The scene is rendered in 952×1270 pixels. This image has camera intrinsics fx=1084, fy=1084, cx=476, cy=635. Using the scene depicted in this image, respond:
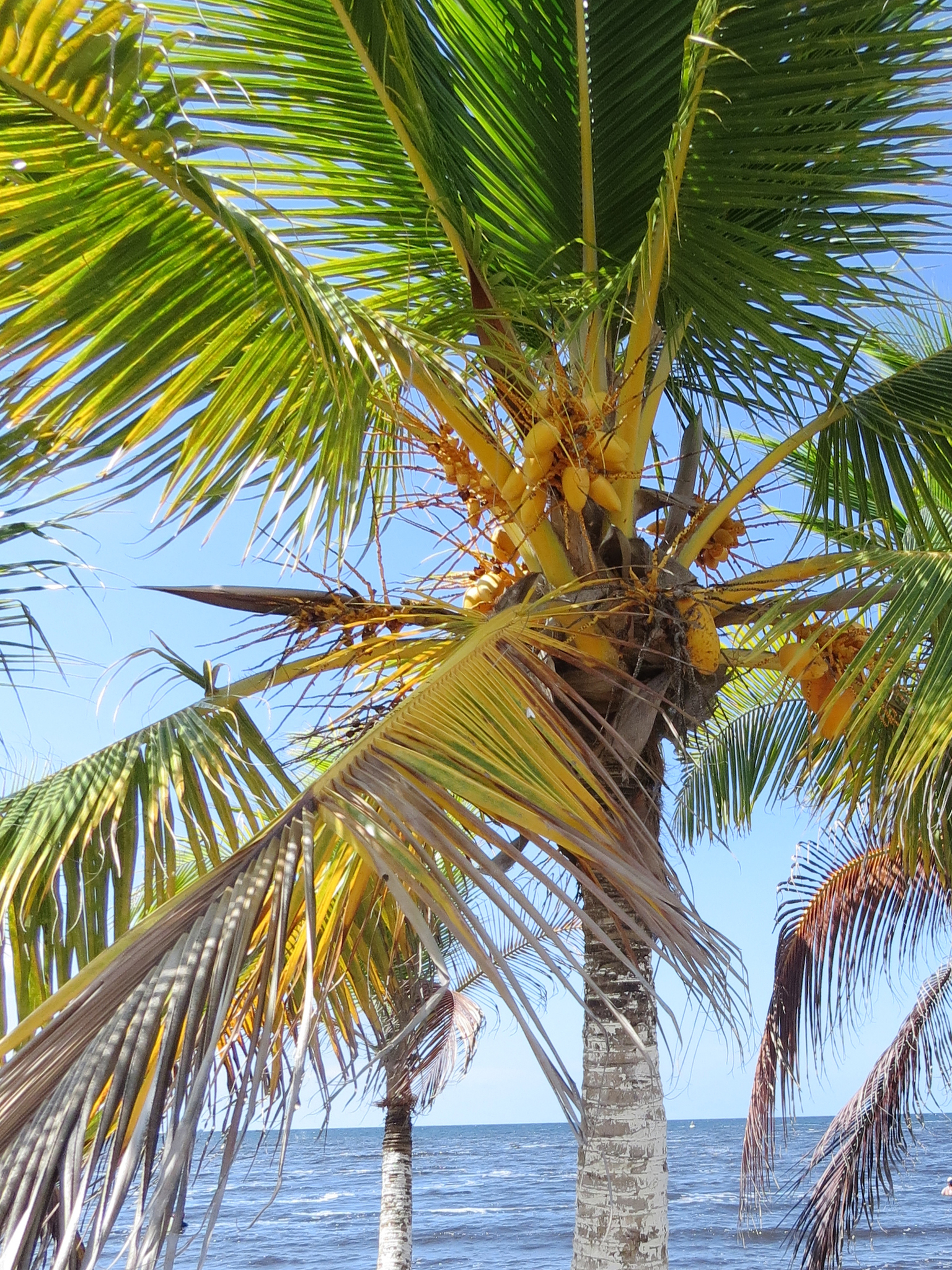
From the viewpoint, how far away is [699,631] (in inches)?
113

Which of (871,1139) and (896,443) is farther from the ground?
(896,443)

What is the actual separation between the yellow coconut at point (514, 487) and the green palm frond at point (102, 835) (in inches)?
37.3

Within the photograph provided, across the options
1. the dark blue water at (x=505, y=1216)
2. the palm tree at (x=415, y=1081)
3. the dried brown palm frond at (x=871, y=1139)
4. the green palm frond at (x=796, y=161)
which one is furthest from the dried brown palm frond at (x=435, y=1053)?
the green palm frond at (x=796, y=161)

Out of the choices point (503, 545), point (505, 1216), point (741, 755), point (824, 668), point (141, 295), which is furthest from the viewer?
point (505, 1216)

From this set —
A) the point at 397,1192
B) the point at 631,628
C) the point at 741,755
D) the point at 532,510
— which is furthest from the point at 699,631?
the point at 397,1192

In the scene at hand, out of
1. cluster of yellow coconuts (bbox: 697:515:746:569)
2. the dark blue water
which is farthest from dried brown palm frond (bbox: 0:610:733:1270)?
the dark blue water

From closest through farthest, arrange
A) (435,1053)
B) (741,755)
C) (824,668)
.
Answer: (824,668) < (741,755) < (435,1053)

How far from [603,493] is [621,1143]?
1630 millimetres

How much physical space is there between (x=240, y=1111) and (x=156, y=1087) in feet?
0.42

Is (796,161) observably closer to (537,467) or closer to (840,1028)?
(537,467)

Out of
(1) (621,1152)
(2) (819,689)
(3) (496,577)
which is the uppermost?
(3) (496,577)

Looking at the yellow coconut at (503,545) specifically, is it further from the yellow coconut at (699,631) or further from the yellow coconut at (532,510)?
the yellow coconut at (699,631)

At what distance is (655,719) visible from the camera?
9.71ft

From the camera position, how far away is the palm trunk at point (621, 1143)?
259 cm
